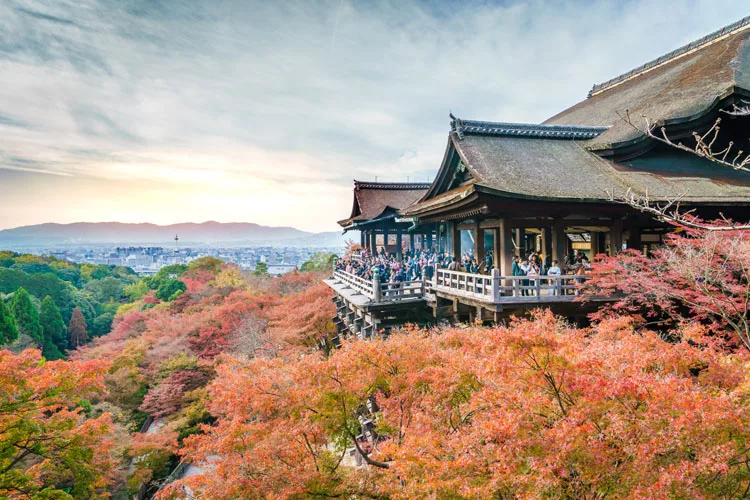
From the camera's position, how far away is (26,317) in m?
35.8

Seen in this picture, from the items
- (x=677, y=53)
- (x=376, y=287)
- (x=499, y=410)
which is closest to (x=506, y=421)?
(x=499, y=410)

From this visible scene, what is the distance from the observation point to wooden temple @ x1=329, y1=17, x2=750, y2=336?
32.9ft

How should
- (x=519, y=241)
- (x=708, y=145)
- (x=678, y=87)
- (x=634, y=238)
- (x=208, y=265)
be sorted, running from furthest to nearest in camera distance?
(x=208, y=265)
(x=519, y=241)
(x=678, y=87)
(x=634, y=238)
(x=708, y=145)

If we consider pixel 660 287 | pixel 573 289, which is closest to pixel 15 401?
pixel 573 289

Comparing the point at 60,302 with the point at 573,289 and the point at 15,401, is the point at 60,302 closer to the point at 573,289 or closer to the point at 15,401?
the point at 15,401

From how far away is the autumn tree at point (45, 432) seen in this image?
848cm

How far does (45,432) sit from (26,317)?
3570 centimetres

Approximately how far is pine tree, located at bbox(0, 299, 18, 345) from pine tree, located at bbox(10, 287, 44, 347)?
458cm

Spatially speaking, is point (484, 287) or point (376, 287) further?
point (376, 287)

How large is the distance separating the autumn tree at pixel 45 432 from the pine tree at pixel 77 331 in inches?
1536

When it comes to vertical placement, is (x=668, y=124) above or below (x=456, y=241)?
above

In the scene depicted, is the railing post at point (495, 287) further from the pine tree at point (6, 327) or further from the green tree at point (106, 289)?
the green tree at point (106, 289)

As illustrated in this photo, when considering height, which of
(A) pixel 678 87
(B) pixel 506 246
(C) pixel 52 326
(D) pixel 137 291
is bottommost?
(C) pixel 52 326

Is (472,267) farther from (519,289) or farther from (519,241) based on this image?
(519,241)
